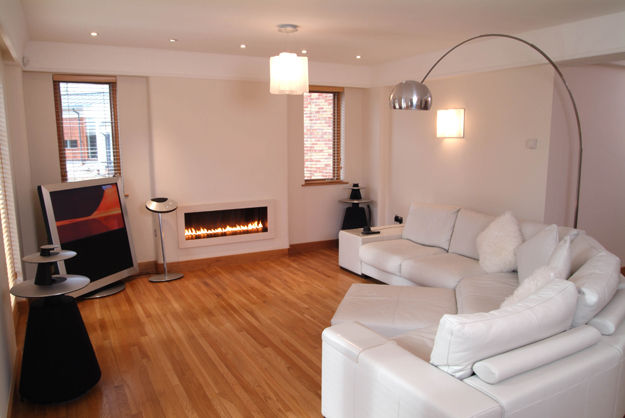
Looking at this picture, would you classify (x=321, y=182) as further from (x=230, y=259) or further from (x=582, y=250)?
(x=582, y=250)

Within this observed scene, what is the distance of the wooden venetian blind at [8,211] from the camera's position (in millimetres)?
4121

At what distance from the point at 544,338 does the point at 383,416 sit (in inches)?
33.5

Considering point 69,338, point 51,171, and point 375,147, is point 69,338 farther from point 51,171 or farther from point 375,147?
point 375,147

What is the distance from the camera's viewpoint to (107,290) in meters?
5.23

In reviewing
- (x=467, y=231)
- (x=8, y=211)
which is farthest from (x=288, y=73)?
(x=8, y=211)

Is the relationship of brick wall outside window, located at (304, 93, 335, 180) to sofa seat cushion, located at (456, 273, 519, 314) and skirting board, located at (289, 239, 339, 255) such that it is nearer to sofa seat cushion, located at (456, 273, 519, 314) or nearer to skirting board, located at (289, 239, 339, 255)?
skirting board, located at (289, 239, 339, 255)

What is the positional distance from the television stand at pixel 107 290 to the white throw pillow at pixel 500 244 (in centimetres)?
376

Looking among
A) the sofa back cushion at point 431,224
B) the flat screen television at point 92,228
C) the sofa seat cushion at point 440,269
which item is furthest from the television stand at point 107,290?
the sofa back cushion at point 431,224

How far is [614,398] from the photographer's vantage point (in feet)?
8.04

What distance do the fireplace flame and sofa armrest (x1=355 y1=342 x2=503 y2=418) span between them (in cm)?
414

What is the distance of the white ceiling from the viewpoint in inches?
143

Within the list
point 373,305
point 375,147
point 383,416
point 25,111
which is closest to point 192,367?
point 373,305

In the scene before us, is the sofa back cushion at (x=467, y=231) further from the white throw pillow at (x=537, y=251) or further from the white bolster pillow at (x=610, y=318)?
the white bolster pillow at (x=610, y=318)

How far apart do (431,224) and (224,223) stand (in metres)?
2.65
